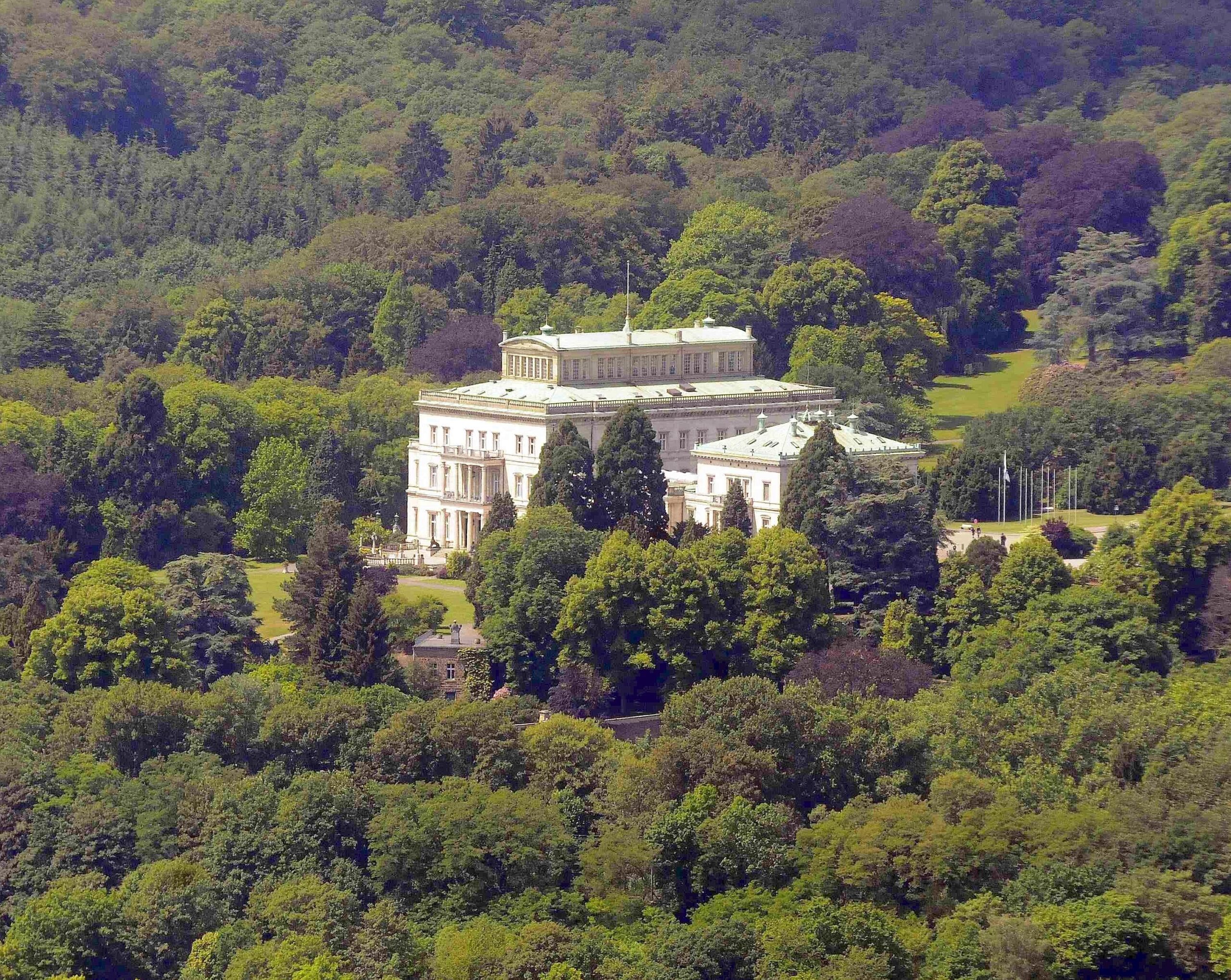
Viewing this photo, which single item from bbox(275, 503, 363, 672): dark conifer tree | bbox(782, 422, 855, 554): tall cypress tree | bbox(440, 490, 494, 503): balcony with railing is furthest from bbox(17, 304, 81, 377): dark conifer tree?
bbox(782, 422, 855, 554): tall cypress tree

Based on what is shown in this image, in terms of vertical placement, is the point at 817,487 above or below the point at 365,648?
above

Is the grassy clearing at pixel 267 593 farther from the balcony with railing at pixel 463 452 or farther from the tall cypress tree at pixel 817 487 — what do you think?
the tall cypress tree at pixel 817 487

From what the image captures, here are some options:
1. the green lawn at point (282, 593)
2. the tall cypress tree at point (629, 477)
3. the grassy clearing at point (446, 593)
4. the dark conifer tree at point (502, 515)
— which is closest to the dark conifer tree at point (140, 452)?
the green lawn at point (282, 593)

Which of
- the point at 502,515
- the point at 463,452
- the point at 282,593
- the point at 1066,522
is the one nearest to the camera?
the point at 282,593

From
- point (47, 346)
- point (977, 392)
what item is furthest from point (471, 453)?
point (977, 392)

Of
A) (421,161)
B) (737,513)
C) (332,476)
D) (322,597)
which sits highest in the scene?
(421,161)

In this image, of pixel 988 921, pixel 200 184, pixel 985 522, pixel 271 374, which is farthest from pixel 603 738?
pixel 200 184

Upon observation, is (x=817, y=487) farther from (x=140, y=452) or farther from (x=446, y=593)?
(x=140, y=452)

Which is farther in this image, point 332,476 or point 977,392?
point 977,392
